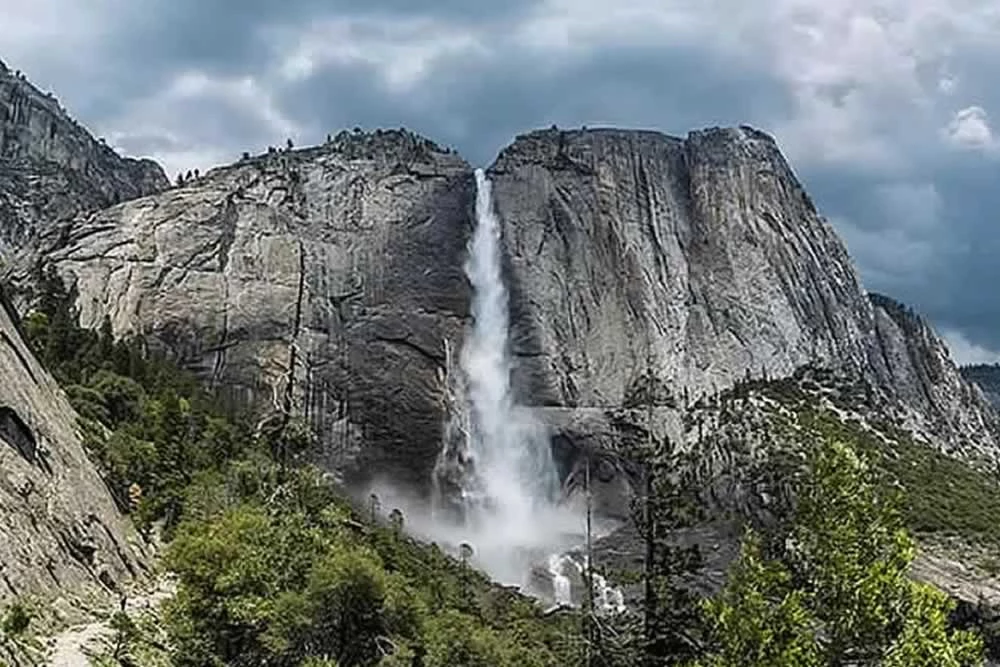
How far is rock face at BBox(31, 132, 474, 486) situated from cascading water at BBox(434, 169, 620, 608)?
3076 mm

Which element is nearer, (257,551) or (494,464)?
(257,551)

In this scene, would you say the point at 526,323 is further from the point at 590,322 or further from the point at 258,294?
the point at 258,294

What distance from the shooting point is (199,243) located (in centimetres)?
15312

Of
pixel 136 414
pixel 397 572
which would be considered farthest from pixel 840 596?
pixel 136 414

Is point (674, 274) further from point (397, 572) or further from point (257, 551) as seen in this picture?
point (257, 551)

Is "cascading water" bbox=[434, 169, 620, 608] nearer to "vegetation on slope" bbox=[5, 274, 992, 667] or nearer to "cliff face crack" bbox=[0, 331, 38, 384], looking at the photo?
"vegetation on slope" bbox=[5, 274, 992, 667]

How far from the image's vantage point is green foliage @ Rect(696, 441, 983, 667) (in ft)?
63.4

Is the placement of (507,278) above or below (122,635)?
above

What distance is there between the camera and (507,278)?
6255 inches

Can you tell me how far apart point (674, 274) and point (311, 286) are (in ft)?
168


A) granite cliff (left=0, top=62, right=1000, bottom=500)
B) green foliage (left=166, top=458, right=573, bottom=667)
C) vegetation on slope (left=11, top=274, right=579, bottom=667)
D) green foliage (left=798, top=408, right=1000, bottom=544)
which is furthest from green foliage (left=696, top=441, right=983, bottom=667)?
granite cliff (left=0, top=62, right=1000, bottom=500)

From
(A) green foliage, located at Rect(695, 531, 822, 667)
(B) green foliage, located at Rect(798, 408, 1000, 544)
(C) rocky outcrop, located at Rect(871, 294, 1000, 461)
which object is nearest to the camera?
(A) green foliage, located at Rect(695, 531, 822, 667)

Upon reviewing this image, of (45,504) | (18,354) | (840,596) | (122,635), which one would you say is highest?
(18,354)

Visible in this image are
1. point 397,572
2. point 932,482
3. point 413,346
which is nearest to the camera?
point 397,572
